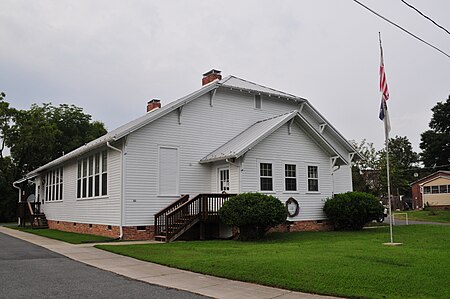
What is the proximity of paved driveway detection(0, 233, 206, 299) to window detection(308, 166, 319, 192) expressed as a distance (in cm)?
1281

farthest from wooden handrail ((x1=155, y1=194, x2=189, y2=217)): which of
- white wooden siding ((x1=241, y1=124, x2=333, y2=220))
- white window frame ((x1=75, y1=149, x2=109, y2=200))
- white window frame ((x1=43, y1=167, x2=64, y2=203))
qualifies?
white window frame ((x1=43, y1=167, x2=64, y2=203))

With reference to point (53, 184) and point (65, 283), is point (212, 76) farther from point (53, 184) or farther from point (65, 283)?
point (65, 283)

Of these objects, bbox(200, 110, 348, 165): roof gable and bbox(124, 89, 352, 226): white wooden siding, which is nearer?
bbox(124, 89, 352, 226): white wooden siding

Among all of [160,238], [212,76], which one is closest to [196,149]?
[160,238]

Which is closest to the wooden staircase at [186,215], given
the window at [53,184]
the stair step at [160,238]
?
the stair step at [160,238]

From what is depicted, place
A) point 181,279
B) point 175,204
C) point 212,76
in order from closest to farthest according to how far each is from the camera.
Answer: point 181,279 → point 175,204 → point 212,76

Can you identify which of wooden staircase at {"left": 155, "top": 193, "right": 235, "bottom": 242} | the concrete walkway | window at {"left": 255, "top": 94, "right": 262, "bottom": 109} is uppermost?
window at {"left": 255, "top": 94, "right": 262, "bottom": 109}

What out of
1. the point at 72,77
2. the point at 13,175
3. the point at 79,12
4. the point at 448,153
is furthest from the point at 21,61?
the point at 448,153

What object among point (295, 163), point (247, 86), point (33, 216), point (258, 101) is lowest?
point (33, 216)

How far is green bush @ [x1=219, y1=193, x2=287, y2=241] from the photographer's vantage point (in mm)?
16969

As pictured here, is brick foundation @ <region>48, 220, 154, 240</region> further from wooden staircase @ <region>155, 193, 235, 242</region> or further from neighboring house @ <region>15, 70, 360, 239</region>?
wooden staircase @ <region>155, 193, 235, 242</region>

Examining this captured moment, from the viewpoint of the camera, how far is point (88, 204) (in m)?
23.1

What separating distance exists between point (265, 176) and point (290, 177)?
1612mm

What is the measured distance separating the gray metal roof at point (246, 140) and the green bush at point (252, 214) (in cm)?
232
